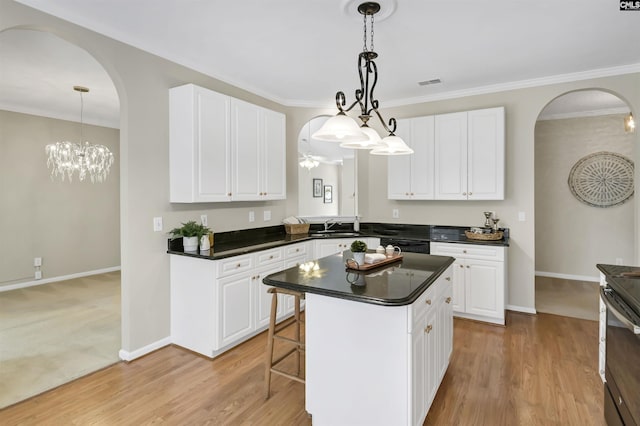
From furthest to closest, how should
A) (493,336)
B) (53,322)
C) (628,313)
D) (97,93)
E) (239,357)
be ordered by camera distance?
(97,93) → (53,322) → (493,336) → (239,357) → (628,313)

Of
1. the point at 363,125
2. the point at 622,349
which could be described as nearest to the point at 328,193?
the point at 363,125

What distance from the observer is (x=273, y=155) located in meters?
4.01

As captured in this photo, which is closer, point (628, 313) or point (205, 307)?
point (628, 313)

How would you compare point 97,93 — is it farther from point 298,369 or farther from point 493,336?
point 493,336

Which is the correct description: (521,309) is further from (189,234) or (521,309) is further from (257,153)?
(189,234)

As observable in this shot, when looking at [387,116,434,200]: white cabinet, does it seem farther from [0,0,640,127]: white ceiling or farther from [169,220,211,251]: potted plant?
[169,220,211,251]: potted plant

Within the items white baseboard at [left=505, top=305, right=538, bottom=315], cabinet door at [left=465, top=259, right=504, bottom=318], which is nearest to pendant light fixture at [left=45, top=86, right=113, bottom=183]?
cabinet door at [left=465, top=259, right=504, bottom=318]

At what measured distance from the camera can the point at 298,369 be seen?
258cm

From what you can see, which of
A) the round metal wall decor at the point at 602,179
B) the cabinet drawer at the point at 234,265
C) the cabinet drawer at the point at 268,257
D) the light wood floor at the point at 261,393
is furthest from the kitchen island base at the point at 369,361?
the round metal wall decor at the point at 602,179

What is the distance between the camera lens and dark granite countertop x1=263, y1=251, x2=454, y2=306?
1.73m

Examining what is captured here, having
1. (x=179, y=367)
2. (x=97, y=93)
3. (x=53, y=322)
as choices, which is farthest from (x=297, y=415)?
(x=97, y=93)

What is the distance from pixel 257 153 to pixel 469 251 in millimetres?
2574

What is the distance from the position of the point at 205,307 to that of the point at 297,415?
1.26 metres

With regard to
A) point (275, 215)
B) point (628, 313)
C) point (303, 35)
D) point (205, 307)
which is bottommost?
point (205, 307)
